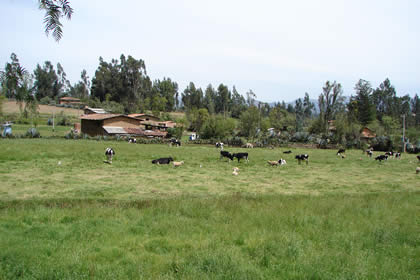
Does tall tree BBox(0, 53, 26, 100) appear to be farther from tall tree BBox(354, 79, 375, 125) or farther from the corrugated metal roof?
tall tree BBox(354, 79, 375, 125)

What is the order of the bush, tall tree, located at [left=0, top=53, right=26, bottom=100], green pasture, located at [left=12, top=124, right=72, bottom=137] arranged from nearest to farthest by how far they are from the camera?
tall tree, located at [left=0, top=53, right=26, bottom=100] → green pasture, located at [left=12, top=124, right=72, bottom=137] → the bush

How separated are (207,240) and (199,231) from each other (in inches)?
30.0

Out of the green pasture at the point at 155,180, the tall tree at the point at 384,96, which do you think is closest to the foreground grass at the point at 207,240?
the green pasture at the point at 155,180

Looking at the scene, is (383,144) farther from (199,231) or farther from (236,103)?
(236,103)

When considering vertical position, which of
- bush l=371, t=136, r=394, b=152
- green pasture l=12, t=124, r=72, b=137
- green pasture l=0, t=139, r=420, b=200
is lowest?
green pasture l=0, t=139, r=420, b=200

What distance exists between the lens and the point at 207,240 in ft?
21.2

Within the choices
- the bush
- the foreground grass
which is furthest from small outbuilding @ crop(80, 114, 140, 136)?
the foreground grass

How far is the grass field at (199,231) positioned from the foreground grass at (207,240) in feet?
0.06

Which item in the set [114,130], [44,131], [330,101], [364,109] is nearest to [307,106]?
[364,109]

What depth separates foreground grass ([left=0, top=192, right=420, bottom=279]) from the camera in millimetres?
5184

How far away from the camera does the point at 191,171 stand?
18.1 m

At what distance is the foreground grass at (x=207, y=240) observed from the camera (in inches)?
204

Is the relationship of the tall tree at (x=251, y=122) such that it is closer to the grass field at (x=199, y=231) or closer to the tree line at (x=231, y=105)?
the tree line at (x=231, y=105)

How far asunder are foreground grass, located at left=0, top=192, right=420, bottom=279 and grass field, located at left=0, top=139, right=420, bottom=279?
2 cm
